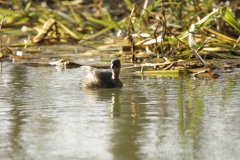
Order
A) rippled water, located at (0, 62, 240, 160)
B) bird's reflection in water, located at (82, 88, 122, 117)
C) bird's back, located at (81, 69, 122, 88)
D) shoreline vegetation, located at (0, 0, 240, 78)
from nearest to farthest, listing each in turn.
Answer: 1. rippled water, located at (0, 62, 240, 160)
2. bird's reflection in water, located at (82, 88, 122, 117)
3. bird's back, located at (81, 69, 122, 88)
4. shoreline vegetation, located at (0, 0, 240, 78)

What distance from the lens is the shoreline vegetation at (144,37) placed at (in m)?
9.09

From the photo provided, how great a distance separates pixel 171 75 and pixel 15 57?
9.44ft

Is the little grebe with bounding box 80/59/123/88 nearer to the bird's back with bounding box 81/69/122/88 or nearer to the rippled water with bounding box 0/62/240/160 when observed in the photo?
the bird's back with bounding box 81/69/122/88

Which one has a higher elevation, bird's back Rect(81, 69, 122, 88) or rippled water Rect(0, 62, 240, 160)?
bird's back Rect(81, 69, 122, 88)

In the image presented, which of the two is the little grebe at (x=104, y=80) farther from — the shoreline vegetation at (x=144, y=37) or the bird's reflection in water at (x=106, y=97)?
the shoreline vegetation at (x=144, y=37)

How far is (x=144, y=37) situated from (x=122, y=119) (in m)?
4.67

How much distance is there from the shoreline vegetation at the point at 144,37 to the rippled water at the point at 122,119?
0.76 metres

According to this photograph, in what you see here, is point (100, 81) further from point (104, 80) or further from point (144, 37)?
point (144, 37)

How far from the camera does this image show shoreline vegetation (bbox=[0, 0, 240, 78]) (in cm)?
909

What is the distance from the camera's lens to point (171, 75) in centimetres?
860

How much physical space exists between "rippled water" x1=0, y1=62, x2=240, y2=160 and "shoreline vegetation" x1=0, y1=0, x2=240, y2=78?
0.76m

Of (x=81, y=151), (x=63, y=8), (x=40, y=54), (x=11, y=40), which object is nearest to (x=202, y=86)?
(x=81, y=151)

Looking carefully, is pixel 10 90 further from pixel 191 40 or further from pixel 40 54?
pixel 40 54

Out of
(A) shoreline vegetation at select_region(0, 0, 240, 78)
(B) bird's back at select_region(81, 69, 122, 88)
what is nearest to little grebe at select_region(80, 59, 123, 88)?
(B) bird's back at select_region(81, 69, 122, 88)
